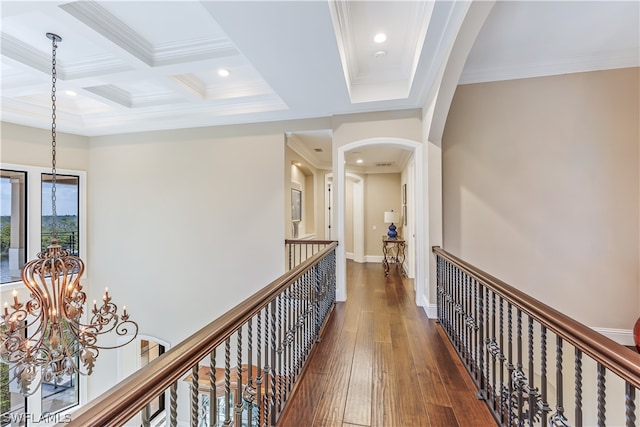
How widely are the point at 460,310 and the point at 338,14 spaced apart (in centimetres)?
285

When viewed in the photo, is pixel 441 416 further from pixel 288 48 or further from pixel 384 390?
pixel 288 48

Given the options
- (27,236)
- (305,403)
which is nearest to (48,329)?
(305,403)

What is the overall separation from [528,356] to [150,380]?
5.87 feet

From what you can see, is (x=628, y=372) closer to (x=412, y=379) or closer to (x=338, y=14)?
(x=412, y=379)

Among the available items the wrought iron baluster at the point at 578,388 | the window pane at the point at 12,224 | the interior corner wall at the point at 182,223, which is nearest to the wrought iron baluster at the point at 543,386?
the wrought iron baluster at the point at 578,388

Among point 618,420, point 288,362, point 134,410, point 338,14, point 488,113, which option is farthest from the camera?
point 488,113

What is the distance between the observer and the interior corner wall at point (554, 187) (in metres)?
3.29

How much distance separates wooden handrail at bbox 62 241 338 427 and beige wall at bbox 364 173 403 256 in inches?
271

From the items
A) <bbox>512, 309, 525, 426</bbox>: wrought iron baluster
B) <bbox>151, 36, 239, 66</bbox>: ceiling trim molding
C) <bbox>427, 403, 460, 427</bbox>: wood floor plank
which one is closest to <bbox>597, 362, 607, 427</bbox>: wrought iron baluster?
<bbox>512, 309, 525, 426</bbox>: wrought iron baluster

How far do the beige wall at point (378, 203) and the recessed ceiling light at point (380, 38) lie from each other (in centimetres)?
508

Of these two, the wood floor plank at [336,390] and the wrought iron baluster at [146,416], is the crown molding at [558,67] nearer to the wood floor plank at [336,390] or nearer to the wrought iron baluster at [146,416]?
the wood floor plank at [336,390]

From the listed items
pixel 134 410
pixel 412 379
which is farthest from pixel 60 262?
pixel 412 379

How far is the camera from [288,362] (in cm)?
209

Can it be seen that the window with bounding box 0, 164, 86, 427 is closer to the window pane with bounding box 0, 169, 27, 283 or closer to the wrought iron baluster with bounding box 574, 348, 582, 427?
the window pane with bounding box 0, 169, 27, 283
